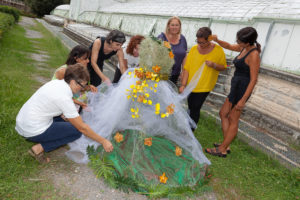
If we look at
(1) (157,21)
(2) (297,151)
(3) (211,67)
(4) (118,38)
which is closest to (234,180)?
(3) (211,67)

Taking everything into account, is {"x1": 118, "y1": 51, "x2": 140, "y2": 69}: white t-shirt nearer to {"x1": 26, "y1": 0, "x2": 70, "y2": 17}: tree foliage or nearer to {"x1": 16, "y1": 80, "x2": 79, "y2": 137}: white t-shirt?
{"x1": 16, "y1": 80, "x2": 79, "y2": 137}: white t-shirt

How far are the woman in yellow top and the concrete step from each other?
1.79 metres

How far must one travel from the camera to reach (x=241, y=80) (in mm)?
3381

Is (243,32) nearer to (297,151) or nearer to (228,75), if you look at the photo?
(297,151)

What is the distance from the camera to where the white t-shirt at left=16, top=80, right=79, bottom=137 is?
7.96 ft

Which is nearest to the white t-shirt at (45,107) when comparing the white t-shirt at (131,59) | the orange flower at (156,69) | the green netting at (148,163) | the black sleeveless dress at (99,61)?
the green netting at (148,163)

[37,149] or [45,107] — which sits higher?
[45,107]

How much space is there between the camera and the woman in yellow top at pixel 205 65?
3518 mm

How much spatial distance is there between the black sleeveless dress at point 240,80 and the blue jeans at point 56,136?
2.57m

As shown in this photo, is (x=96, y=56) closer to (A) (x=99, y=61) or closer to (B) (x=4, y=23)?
(A) (x=99, y=61)

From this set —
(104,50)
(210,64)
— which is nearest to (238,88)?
(210,64)

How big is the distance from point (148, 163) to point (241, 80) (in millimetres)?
1956

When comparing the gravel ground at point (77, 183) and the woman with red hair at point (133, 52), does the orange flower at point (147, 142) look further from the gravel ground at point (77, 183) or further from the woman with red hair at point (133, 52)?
the woman with red hair at point (133, 52)

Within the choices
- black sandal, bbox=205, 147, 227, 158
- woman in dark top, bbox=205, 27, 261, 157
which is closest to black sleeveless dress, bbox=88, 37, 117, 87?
woman in dark top, bbox=205, 27, 261, 157
